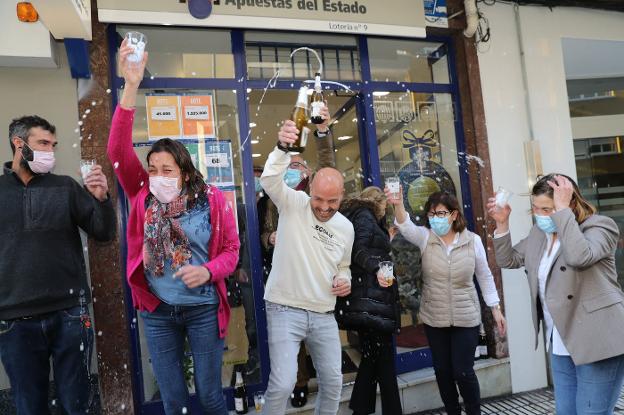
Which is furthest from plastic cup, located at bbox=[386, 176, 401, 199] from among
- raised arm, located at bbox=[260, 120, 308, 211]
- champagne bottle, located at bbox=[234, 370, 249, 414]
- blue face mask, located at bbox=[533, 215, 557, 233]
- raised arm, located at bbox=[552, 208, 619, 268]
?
champagne bottle, located at bbox=[234, 370, 249, 414]

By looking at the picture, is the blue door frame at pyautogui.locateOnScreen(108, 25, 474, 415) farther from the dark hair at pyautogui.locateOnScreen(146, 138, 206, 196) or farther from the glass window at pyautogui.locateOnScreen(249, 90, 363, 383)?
the dark hair at pyautogui.locateOnScreen(146, 138, 206, 196)

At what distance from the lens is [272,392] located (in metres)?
2.98

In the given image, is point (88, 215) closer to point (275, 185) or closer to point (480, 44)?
point (275, 185)

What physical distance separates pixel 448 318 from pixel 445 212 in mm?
830

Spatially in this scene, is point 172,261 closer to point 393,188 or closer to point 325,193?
point 325,193

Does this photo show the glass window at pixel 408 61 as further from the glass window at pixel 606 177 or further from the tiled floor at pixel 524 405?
the tiled floor at pixel 524 405

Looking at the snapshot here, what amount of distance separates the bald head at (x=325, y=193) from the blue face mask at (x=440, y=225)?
0.89m

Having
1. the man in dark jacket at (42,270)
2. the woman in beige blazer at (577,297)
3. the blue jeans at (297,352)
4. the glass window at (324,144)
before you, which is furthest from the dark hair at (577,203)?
the man in dark jacket at (42,270)

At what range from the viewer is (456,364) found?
3406 mm

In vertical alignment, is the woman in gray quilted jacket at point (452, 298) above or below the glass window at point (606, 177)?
below

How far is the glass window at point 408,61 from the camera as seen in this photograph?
4820 mm

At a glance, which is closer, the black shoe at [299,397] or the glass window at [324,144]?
the black shoe at [299,397]

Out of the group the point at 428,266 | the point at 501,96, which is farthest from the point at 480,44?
the point at 428,266

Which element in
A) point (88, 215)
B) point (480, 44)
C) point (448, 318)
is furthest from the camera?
point (480, 44)
